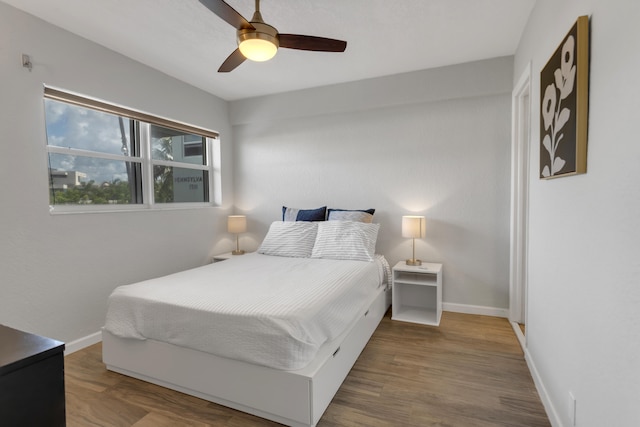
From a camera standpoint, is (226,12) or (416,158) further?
(416,158)

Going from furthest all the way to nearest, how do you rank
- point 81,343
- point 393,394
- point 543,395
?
point 81,343 → point 393,394 → point 543,395

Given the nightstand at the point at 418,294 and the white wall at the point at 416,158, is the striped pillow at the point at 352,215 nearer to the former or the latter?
the white wall at the point at 416,158

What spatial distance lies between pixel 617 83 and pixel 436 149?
89.0 inches

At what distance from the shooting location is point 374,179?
139 inches

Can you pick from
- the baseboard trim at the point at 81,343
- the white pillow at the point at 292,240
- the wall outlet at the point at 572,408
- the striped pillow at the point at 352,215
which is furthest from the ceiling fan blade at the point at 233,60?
the wall outlet at the point at 572,408

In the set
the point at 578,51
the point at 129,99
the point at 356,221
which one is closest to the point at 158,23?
the point at 129,99

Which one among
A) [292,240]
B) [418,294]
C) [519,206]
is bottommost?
[418,294]

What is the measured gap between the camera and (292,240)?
333 cm

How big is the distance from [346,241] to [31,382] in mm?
2569

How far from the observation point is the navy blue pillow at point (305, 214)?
357 centimetres

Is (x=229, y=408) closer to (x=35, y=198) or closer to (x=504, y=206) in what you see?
(x=35, y=198)

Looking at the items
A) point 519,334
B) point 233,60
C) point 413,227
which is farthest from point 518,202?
point 233,60

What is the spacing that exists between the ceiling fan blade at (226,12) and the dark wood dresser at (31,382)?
1502 millimetres

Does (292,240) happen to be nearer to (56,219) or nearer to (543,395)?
(56,219)
